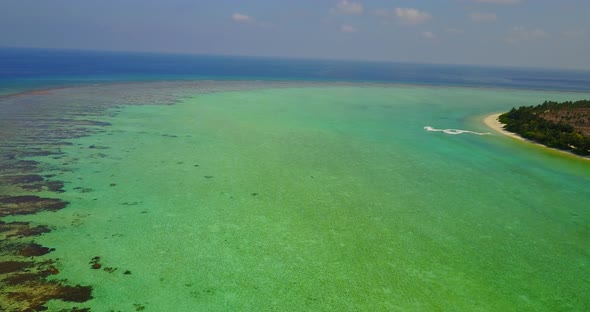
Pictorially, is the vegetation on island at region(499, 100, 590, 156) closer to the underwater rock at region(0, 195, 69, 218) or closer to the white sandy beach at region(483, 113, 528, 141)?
the white sandy beach at region(483, 113, 528, 141)

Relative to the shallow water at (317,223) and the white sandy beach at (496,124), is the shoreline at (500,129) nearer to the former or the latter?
the white sandy beach at (496,124)

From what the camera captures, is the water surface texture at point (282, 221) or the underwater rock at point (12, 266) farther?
the underwater rock at point (12, 266)

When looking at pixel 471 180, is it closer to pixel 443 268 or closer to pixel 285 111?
pixel 443 268

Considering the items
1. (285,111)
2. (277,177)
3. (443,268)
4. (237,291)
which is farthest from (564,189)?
(285,111)

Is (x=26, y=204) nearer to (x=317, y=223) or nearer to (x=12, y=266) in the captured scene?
(x=12, y=266)

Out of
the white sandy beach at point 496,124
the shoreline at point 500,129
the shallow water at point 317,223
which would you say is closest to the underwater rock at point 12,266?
the shallow water at point 317,223

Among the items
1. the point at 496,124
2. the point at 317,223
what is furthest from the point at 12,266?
the point at 496,124

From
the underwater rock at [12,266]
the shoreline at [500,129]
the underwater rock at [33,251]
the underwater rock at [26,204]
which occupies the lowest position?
the underwater rock at [12,266]
